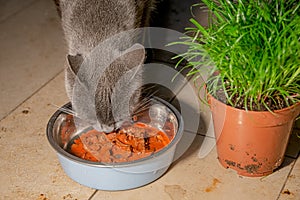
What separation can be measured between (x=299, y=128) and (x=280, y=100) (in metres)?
0.46

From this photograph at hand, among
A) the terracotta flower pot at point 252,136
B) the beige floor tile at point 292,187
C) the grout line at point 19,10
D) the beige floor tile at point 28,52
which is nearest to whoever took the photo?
the terracotta flower pot at point 252,136

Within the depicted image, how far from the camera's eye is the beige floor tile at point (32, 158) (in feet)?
6.11

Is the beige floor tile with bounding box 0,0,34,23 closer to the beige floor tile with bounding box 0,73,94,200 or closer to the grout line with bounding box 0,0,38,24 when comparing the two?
the grout line with bounding box 0,0,38,24

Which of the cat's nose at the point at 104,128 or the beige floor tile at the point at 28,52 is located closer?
the cat's nose at the point at 104,128

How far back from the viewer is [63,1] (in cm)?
218

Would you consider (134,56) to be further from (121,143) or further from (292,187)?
(292,187)

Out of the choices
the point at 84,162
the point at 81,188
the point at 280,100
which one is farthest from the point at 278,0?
the point at 81,188

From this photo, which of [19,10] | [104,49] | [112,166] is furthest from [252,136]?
[19,10]

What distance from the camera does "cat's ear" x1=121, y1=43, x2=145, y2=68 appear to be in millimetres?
1896

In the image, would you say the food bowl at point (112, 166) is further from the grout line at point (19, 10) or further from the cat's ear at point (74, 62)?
the grout line at point (19, 10)

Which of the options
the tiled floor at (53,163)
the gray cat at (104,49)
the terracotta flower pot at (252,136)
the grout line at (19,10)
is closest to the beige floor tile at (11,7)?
the grout line at (19,10)

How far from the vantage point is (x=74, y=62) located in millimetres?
1876

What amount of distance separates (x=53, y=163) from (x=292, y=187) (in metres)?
0.97

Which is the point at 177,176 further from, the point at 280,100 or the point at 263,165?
the point at 280,100
